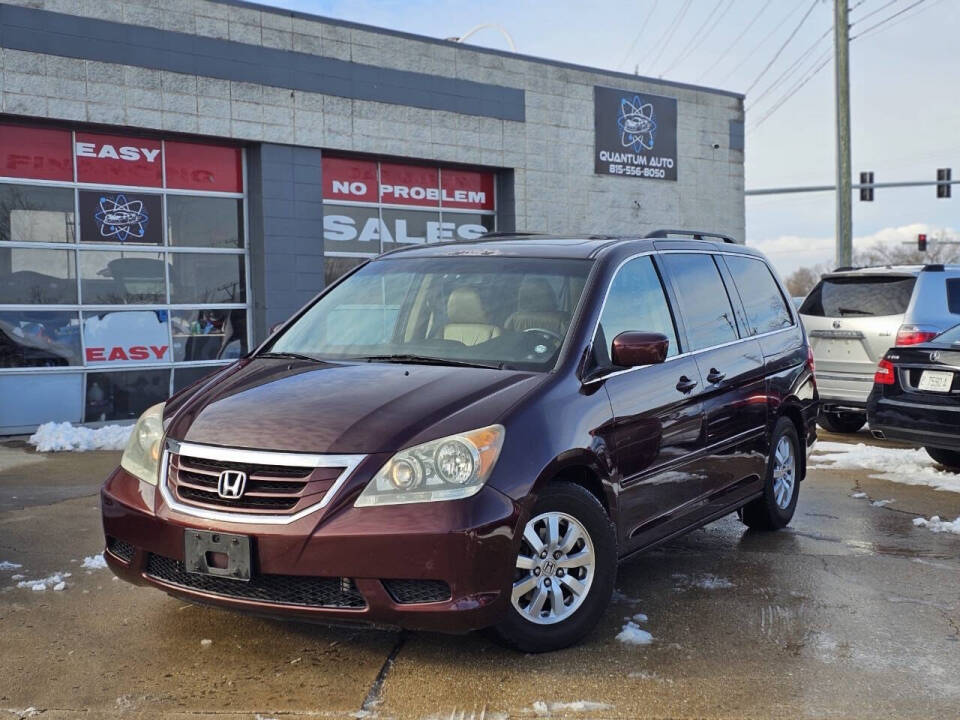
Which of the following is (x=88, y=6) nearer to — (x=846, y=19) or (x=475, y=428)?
(x=475, y=428)

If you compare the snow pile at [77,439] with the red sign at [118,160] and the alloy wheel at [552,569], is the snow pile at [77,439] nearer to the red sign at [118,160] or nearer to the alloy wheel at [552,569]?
the red sign at [118,160]

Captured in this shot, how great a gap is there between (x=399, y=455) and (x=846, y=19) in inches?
719

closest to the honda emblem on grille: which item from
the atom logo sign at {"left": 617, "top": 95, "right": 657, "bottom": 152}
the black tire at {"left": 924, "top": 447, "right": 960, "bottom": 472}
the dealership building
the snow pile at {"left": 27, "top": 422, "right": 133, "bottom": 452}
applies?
the snow pile at {"left": 27, "top": 422, "right": 133, "bottom": 452}

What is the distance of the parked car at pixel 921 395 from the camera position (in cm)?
808

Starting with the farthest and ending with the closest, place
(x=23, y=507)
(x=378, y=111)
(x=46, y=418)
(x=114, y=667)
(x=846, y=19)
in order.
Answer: (x=846, y=19)
(x=378, y=111)
(x=46, y=418)
(x=23, y=507)
(x=114, y=667)

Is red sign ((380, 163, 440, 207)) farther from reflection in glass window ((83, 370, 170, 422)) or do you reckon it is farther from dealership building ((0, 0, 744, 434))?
reflection in glass window ((83, 370, 170, 422))

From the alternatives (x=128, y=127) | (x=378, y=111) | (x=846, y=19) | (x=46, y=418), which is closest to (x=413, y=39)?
(x=378, y=111)

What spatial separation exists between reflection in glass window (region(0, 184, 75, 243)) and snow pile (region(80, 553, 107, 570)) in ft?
24.2

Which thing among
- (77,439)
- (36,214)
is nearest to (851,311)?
(77,439)

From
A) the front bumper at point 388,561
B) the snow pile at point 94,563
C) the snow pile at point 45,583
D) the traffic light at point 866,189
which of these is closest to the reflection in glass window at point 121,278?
the snow pile at point 94,563

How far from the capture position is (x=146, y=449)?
14.6ft

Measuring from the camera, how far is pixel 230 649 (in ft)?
14.2

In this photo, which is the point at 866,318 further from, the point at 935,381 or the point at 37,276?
the point at 37,276

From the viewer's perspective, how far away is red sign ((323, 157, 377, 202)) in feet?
48.6
